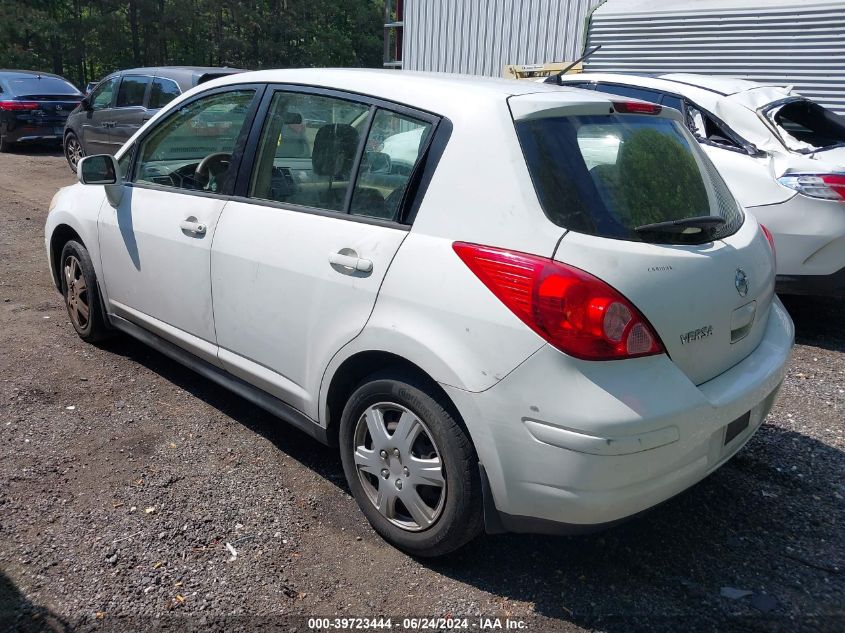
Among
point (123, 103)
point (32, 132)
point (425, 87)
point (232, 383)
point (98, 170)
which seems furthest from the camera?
point (32, 132)

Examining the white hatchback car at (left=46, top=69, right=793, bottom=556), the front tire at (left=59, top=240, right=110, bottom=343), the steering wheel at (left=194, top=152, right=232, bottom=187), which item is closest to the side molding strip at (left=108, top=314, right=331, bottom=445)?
the white hatchback car at (left=46, top=69, right=793, bottom=556)

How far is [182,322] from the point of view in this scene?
12.5 ft

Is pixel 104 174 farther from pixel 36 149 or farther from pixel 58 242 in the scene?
pixel 36 149

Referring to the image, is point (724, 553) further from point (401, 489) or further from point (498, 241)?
point (498, 241)

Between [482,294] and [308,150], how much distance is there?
4.13ft

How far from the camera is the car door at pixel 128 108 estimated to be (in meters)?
10.5

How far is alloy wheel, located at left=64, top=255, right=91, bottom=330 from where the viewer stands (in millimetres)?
4668

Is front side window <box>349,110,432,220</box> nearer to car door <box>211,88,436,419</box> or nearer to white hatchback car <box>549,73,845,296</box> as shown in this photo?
car door <box>211,88,436,419</box>

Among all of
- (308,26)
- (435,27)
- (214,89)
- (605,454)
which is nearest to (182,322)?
(214,89)

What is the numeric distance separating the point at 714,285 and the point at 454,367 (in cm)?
95

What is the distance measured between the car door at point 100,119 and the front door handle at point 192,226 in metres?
8.53

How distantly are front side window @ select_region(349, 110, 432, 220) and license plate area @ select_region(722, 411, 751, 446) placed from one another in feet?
4.68

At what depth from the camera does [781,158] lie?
531cm

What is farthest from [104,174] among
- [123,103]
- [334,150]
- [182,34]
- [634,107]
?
[182,34]
